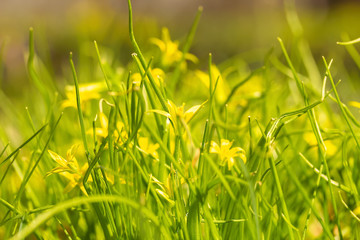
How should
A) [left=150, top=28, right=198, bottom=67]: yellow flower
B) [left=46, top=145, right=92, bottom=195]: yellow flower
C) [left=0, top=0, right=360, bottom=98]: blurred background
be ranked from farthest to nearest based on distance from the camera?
[left=0, top=0, right=360, bottom=98]: blurred background < [left=150, top=28, right=198, bottom=67]: yellow flower < [left=46, top=145, right=92, bottom=195]: yellow flower

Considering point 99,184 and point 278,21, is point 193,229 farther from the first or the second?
point 278,21

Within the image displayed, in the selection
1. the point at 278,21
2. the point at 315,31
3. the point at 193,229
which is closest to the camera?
the point at 193,229

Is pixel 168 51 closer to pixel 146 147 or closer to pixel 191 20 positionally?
pixel 146 147

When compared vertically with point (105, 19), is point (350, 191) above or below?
below

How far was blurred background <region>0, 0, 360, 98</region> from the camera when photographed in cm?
529

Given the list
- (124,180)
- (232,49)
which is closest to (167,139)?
(124,180)

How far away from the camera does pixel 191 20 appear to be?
6918 mm

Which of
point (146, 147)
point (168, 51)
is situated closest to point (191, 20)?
point (168, 51)

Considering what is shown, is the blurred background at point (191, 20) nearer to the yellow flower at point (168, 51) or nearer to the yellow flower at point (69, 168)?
the yellow flower at point (168, 51)

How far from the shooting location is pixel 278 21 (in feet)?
22.1

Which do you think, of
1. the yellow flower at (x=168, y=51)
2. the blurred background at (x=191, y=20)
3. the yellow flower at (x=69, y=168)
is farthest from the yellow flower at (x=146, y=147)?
the blurred background at (x=191, y=20)

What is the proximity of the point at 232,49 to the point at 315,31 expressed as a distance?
1.19m

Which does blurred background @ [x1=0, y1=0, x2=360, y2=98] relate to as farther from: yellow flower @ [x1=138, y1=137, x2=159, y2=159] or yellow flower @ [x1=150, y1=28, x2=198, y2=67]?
yellow flower @ [x1=138, y1=137, x2=159, y2=159]

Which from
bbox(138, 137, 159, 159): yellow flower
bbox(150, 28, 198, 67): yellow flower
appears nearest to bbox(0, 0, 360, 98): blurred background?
bbox(150, 28, 198, 67): yellow flower
